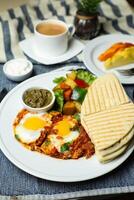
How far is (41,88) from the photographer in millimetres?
1177

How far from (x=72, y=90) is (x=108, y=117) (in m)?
0.21

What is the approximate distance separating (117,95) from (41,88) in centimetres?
26

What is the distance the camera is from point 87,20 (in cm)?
146

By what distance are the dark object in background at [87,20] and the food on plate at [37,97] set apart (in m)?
0.44

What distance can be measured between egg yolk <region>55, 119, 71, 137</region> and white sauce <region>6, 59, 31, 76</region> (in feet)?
1.09

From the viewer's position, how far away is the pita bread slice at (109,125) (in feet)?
3.06

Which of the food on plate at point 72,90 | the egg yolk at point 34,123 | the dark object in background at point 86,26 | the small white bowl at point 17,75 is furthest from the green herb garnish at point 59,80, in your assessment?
the dark object in background at point 86,26

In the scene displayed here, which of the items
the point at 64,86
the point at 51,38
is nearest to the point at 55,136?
the point at 64,86

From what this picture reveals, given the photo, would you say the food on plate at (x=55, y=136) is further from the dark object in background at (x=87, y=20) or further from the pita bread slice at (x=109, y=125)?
the dark object in background at (x=87, y=20)

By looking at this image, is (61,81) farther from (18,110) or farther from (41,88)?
(18,110)

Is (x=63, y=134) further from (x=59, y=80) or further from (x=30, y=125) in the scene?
(x=59, y=80)

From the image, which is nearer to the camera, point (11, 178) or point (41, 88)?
point (11, 178)

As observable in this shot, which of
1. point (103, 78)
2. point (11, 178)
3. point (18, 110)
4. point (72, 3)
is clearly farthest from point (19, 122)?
point (72, 3)

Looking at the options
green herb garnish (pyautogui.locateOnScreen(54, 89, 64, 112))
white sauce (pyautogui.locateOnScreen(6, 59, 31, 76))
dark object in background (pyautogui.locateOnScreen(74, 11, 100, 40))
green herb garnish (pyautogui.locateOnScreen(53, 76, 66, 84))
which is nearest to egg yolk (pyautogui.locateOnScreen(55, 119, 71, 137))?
green herb garnish (pyautogui.locateOnScreen(54, 89, 64, 112))
